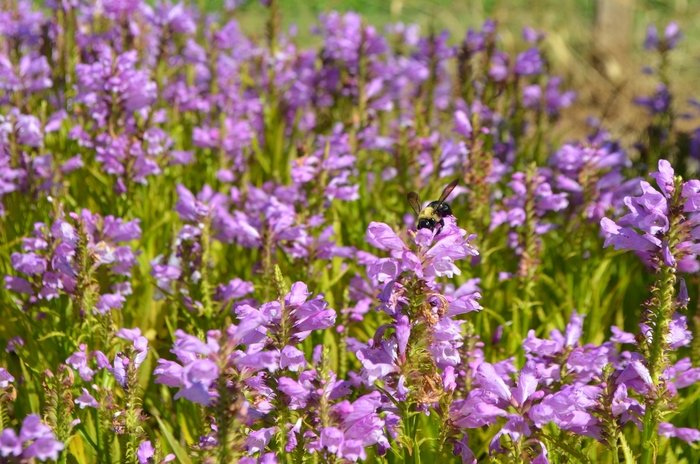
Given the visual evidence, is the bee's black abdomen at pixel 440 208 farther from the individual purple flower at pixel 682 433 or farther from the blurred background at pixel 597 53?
the blurred background at pixel 597 53

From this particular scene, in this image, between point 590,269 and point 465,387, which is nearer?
point 465,387

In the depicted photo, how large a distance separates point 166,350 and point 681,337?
2.34 m

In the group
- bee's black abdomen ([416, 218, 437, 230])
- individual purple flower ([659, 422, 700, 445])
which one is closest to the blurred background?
individual purple flower ([659, 422, 700, 445])

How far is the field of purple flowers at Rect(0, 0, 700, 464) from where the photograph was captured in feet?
6.63

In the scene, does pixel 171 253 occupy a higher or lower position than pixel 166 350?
higher

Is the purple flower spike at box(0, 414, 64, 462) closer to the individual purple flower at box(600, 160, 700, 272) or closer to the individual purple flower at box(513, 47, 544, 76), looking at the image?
the individual purple flower at box(600, 160, 700, 272)

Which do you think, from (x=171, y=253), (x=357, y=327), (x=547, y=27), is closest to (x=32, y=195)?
(x=171, y=253)

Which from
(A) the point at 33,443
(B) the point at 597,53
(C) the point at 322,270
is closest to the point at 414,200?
(A) the point at 33,443

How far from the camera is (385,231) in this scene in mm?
2059

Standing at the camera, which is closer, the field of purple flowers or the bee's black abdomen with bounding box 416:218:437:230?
the field of purple flowers

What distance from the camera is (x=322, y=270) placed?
3.53 meters

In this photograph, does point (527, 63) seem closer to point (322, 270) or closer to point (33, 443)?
point (322, 270)

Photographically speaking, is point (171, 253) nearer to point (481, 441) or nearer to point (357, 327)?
point (357, 327)

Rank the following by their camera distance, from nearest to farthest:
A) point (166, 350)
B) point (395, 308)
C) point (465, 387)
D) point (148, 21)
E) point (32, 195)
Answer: point (395, 308), point (465, 387), point (166, 350), point (32, 195), point (148, 21)
